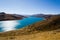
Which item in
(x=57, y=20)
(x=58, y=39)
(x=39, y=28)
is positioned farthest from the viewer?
(x=57, y=20)

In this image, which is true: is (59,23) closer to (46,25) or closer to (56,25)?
(56,25)

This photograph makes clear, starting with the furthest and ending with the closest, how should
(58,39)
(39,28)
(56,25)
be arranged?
(56,25)
(39,28)
(58,39)

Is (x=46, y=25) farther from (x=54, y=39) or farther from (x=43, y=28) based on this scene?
(x=54, y=39)

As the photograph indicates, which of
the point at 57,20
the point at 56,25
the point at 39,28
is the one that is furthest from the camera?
the point at 57,20

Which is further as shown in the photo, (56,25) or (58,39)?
(56,25)

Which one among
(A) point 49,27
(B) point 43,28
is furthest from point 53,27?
(B) point 43,28

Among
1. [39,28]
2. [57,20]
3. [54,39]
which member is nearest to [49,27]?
[39,28]

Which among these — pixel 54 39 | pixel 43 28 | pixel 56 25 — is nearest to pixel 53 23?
pixel 56 25

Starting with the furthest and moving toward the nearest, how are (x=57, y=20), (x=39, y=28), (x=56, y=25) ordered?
(x=57, y=20) < (x=56, y=25) < (x=39, y=28)

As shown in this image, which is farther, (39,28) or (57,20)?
(57,20)
